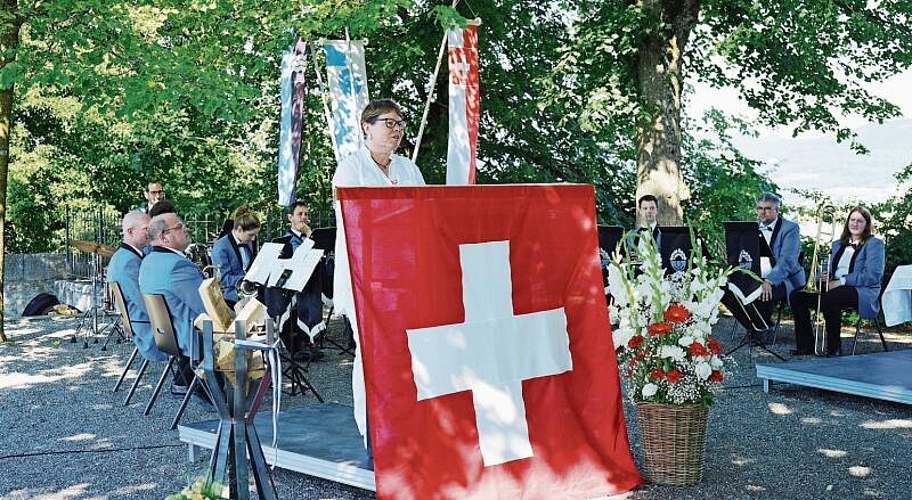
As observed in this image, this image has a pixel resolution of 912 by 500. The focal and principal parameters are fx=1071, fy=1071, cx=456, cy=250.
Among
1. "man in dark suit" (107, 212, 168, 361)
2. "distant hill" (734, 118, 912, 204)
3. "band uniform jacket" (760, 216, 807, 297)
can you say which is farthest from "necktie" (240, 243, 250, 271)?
"distant hill" (734, 118, 912, 204)

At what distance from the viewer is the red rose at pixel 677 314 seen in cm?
559

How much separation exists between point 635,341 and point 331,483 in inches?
70.8

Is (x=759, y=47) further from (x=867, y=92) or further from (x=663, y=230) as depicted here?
(x=663, y=230)

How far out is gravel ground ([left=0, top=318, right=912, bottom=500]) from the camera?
564 cm

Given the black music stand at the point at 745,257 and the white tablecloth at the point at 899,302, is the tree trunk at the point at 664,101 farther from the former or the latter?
the white tablecloth at the point at 899,302

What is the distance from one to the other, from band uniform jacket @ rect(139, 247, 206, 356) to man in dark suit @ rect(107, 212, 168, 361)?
2.54ft

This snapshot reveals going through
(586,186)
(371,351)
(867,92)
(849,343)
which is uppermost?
(867,92)

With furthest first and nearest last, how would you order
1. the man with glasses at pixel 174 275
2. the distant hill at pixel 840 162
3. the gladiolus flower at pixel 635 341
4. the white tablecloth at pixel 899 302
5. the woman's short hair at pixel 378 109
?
the distant hill at pixel 840 162, the white tablecloth at pixel 899 302, the man with glasses at pixel 174 275, the gladiolus flower at pixel 635 341, the woman's short hair at pixel 378 109

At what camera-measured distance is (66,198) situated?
69.6 feet

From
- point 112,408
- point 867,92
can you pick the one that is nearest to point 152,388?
point 112,408

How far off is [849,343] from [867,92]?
6.50m

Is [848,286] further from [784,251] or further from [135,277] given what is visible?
[135,277]

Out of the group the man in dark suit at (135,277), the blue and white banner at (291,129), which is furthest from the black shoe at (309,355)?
the man in dark suit at (135,277)

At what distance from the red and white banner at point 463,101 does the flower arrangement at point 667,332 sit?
22.6 feet
